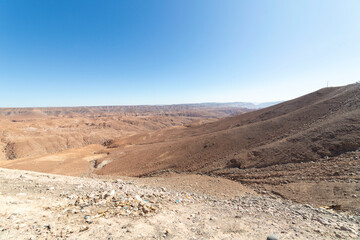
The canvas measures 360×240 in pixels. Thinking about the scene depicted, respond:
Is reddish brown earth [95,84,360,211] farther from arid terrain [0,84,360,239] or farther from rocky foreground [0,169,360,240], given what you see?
rocky foreground [0,169,360,240]

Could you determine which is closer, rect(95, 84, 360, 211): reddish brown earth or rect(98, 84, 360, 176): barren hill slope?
rect(95, 84, 360, 211): reddish brown earth

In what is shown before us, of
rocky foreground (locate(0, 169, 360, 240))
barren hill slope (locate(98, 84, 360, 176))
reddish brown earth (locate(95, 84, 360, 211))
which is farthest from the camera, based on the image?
barren hill slope (locate(98, 84, 360, 176))

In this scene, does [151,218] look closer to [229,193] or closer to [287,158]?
[229,193]

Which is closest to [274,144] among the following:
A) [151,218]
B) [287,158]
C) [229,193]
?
[287,158]

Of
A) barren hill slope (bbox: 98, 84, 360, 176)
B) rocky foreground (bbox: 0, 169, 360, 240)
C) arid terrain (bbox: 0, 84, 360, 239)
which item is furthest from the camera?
barren hill slope (bbox: 98, 84, 360, 176)

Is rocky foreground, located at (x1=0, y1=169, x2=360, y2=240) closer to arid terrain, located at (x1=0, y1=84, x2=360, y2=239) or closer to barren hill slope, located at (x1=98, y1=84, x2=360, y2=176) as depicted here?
arid terrain, located at (x1=0, y1=84, x2=360, y2=239)

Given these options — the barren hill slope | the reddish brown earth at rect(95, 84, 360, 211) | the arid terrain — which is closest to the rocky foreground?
the arid terrain

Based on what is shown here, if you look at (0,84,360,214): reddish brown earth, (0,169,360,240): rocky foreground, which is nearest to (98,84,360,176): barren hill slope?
(0,84,360,214): reddish brown earth

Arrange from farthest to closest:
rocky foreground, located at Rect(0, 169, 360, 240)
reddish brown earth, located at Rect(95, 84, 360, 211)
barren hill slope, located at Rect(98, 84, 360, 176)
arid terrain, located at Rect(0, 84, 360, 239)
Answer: barren hill slope, located at Rect(98, 84, 360, 176) < reddish brown earth, located at Rect(95, 84, 360, 211) < arid terrain, located at Rect(0, 84, 360, 239) < rocky foreground, located at Rect(0, 169, 360, 240)

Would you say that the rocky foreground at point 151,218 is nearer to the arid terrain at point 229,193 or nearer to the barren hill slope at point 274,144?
the arid terrain at point 229,193

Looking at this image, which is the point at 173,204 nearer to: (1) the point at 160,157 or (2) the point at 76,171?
(1) the point at 160,157
